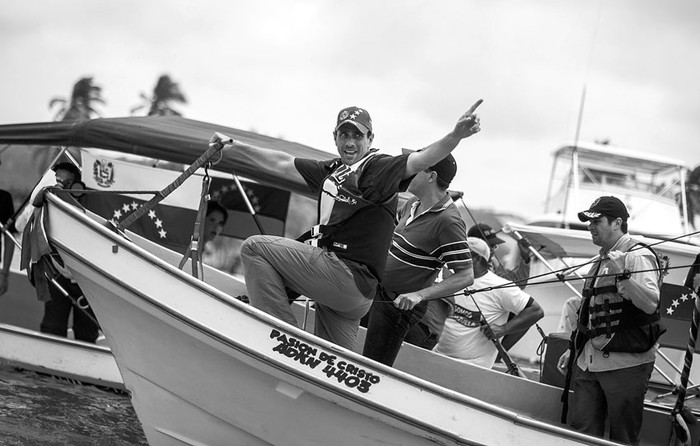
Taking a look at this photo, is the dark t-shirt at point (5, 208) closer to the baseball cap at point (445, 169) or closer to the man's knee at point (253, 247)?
the man's knee at point (253, 247)

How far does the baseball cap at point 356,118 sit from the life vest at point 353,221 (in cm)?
21

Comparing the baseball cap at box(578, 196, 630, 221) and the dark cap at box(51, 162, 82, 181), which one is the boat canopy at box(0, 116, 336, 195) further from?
the baseball cap at box(578, 196, 630, 221)

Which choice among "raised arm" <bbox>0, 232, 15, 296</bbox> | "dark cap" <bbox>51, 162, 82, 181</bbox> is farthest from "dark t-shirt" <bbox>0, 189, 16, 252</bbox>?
"dark cap" <bbox>51, 162, 82, 181</bbox>

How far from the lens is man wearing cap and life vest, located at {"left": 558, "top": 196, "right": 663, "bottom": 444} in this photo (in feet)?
16.7

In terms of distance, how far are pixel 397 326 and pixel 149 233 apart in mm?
4762

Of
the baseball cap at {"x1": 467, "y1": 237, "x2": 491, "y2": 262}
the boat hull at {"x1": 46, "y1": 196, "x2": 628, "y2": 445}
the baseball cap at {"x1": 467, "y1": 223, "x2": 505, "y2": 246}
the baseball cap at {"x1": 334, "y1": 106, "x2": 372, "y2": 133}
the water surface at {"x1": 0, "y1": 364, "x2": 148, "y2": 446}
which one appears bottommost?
the water surface at {"x1": 0, "y1": 364, "x2": 148, "y2": 446}

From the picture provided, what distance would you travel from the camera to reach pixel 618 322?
5.18 metres

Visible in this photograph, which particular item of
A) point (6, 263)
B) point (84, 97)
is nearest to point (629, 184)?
point (6, 263)

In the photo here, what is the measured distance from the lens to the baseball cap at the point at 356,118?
4730 millimetres

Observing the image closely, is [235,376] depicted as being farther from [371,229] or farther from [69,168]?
[69,168]

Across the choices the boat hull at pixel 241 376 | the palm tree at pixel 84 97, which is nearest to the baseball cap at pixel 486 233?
the boat hull at pixel 241 376

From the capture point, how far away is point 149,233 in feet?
30.5

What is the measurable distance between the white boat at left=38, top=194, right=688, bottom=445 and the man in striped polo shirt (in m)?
0.63

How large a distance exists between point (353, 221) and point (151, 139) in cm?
413
